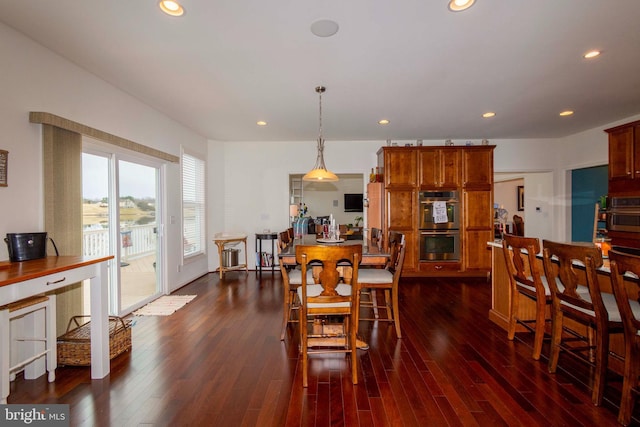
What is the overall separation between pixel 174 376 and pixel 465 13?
3.32 meters

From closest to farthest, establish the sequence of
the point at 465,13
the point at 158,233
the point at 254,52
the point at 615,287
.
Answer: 1. the point at 615,287
2. the point at 465,13
3. the point at 254,52
4. the point at 158,233

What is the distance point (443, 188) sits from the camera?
5152 mm

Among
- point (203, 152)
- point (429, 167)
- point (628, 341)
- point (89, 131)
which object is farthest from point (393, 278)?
point (203, 152)

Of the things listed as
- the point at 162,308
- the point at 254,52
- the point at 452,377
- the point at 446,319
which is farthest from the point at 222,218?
the point at 452,377

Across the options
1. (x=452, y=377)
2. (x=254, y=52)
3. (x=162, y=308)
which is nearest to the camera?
(x=452, y=377)

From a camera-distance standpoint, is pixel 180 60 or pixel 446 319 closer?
pixel 180 60

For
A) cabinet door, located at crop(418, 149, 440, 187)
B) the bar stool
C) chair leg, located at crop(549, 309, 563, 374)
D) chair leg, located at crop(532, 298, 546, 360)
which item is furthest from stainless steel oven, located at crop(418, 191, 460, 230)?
the bar stool

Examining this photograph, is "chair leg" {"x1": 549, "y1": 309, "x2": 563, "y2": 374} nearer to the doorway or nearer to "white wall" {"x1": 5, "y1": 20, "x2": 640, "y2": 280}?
"white wall" {"x1": 5, "y1": 20, "x2": 640, "y2": 280}

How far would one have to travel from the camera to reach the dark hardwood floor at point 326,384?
1.73m

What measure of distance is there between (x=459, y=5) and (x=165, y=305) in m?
4.27

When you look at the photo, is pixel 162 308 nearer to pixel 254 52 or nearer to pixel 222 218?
pixel 222 218

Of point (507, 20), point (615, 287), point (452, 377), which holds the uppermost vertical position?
point (507, 20)

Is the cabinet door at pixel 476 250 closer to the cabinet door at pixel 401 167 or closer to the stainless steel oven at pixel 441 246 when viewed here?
the stainless steel oven at pixel 441 246

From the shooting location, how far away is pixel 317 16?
80.1 inches
